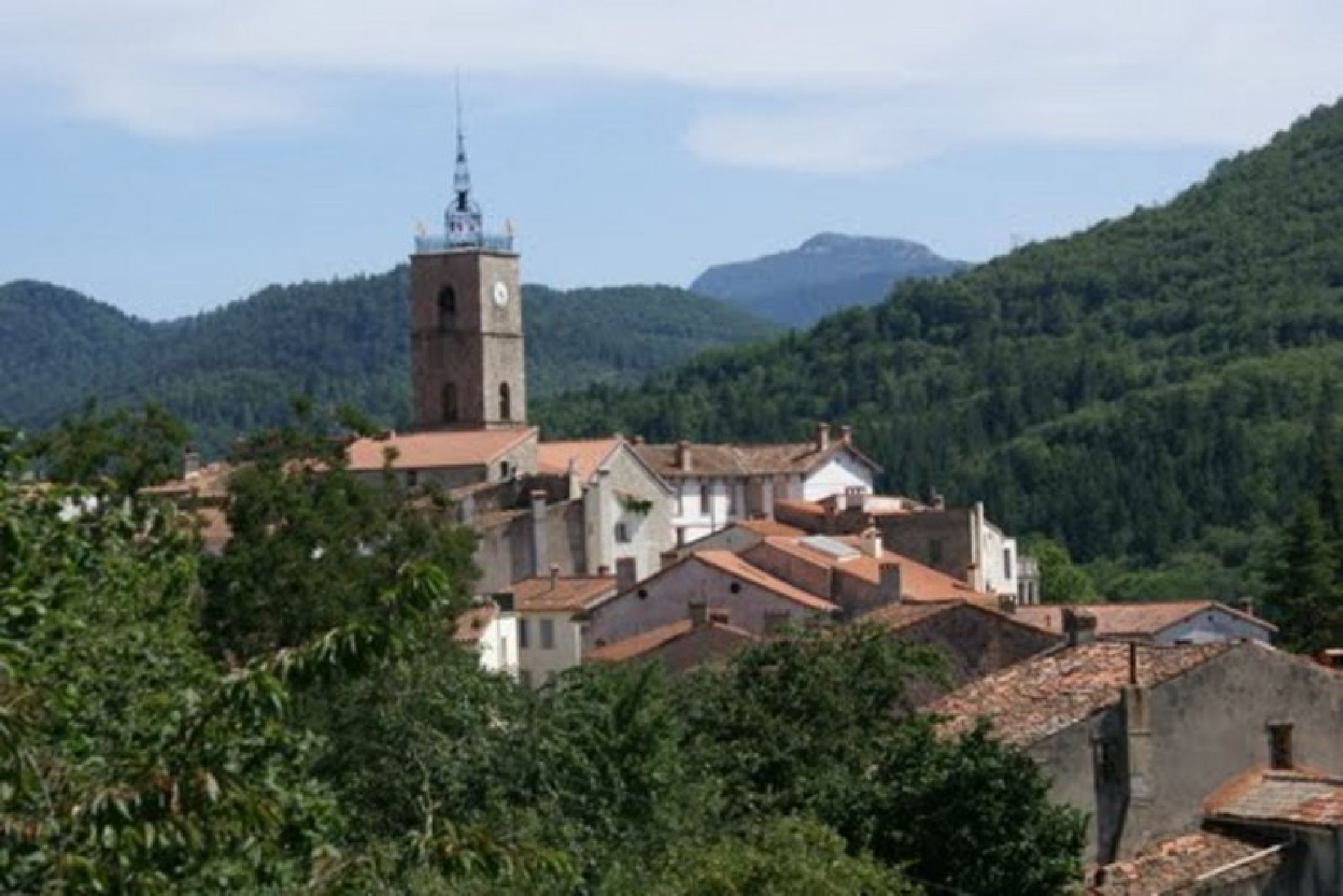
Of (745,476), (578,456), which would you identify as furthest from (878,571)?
(745,476)

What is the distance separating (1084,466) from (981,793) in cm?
12678

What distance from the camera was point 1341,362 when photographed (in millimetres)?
182875

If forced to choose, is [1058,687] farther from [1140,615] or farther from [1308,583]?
[1308,583]

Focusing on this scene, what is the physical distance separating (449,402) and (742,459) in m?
15.3

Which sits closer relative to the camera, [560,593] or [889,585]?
[889,585]

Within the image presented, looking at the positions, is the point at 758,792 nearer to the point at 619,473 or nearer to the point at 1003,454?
the point at 619,473

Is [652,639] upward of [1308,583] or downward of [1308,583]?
downward

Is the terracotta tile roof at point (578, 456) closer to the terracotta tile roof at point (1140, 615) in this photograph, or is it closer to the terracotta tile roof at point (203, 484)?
the terracotta tile roof at point (203, 484)

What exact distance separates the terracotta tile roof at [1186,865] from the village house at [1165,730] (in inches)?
3.7

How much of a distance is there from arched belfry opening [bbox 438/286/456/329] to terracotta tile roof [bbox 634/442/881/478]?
45.4 ft

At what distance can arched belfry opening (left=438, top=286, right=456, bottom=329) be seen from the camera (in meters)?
110

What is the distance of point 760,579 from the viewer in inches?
2537

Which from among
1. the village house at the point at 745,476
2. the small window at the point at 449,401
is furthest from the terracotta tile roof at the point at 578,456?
the small window at the point at 449,401

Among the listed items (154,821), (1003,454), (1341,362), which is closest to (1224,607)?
(154,821)
